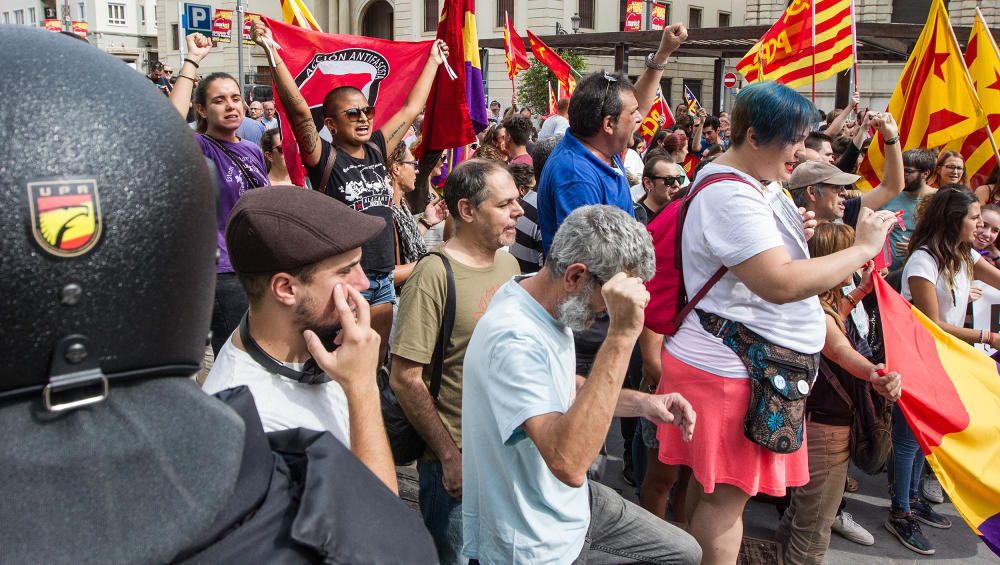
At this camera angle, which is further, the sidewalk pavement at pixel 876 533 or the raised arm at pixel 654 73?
the raised arm at pixel 654 73

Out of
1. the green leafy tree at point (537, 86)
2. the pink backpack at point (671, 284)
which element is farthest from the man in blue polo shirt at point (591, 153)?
the green leafy tree at point (537, 86)

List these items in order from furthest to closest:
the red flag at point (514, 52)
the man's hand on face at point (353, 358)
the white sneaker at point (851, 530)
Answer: the red flag at point (514, 52) < the white sneaker at point (851, 530) < the man's hand on face at point (353, 358)

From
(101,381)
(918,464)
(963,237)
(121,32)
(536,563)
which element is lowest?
(918,464)

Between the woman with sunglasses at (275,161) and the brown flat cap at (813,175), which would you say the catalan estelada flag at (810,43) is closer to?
the brown flat cap at (813,175)

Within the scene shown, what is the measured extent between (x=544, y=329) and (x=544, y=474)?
0.41m

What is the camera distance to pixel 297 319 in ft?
6.17

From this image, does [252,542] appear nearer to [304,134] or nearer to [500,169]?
[500,169]

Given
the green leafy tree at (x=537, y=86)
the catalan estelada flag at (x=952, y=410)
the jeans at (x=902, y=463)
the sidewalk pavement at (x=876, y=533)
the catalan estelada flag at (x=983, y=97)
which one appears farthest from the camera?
the green leafy tree at (x=537, y=86)

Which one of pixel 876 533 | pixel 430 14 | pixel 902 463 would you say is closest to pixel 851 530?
pixel 876 533

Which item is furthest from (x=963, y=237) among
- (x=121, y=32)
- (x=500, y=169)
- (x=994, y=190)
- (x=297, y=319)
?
(x=121, y=32)

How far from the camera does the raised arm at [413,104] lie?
485 centimetres

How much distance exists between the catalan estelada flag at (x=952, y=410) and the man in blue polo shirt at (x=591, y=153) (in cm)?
139

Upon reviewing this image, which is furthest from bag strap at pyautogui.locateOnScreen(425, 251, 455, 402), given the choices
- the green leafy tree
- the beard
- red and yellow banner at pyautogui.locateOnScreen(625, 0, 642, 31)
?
the green leafy tree

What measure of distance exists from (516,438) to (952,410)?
2482 millimetres
